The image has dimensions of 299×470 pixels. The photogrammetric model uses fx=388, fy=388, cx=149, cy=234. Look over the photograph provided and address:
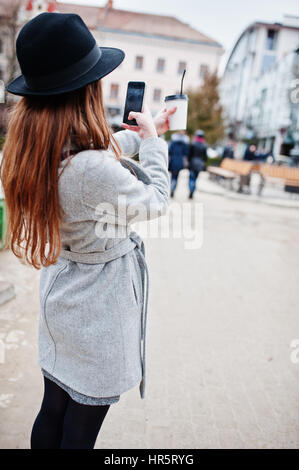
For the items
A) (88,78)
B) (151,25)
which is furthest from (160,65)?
(88,78)

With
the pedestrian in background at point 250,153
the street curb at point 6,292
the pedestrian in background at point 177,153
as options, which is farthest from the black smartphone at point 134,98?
the pedestrian in background at point 250,153

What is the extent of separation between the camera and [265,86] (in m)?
40.2

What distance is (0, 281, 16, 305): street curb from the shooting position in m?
3.31

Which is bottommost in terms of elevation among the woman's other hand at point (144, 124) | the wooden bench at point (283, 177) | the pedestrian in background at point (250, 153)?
the wooden bench at point (283, 177)

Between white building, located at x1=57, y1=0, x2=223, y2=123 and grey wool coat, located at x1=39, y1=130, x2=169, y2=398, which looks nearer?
grey wool coat, located at x1=39, y1=130, x2=169, y2=398

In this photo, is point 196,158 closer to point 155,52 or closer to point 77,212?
point 77,212

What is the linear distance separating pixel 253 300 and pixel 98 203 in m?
3.20

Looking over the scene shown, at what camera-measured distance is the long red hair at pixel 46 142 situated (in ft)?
3.46

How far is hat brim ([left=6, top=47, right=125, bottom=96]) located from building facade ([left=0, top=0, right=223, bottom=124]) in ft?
126

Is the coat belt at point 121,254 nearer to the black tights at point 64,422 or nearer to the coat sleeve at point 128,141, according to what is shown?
the black tights at point 64,422

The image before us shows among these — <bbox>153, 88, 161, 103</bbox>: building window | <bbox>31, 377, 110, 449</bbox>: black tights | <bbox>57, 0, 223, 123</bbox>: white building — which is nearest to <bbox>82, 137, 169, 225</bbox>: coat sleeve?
<bbox>31, 377, 110, 449</bbox>: black tights

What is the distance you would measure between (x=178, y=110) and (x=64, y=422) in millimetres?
1170

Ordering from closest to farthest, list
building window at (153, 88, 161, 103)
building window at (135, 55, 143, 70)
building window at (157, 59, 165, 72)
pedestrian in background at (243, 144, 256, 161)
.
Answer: pedestrian in background at (243, 144, 256, 161)
building window at (135, 55, 143, 70)
building window at (157, 59, 165, 72)
building window at (153, 88, 161, 103)

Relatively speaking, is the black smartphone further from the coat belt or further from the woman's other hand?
the coat belt
